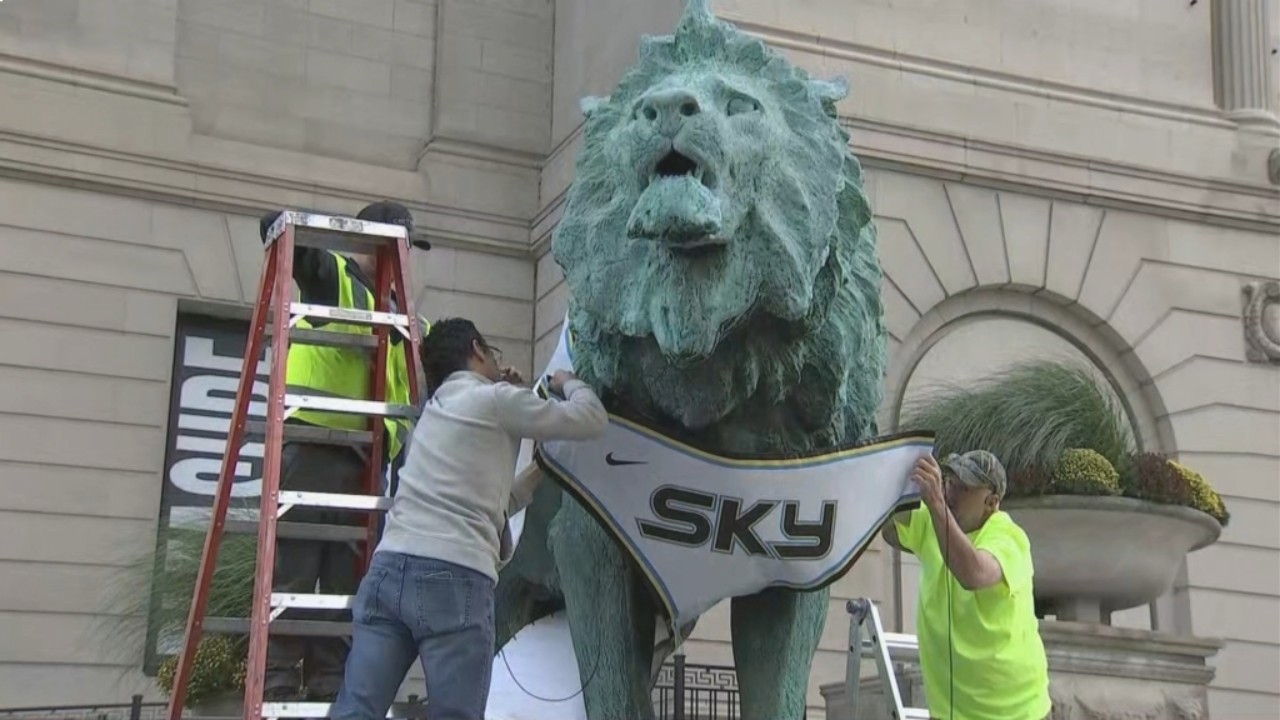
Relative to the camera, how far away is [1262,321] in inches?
645

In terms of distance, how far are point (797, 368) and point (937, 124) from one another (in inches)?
469

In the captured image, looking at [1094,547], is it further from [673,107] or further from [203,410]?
[203,410]

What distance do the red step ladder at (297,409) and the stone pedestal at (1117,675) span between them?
157 inches

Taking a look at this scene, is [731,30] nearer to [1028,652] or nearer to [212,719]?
[1028,652]

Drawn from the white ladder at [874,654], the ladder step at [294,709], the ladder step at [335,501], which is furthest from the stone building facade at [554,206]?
the ladder step at [294,709]

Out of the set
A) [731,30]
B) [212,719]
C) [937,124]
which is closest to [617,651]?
[731,30]

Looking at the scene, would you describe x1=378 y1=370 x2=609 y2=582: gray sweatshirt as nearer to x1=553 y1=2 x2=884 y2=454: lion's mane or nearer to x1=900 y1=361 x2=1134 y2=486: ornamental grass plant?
x1=553 y1=2 x2=884 y2=454: lion's mane

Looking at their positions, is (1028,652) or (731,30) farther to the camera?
(1028,652)

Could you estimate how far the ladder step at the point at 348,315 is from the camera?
5.36 m

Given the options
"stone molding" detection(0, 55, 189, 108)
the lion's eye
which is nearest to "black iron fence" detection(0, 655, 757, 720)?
"stone molding" detection(0, 55, 189, 108)

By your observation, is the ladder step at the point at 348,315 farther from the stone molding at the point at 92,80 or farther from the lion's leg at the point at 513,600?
the stone molding at the point at 92,80

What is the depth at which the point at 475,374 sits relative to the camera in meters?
4.71

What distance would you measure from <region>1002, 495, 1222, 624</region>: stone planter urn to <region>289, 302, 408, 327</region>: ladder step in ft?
17.2

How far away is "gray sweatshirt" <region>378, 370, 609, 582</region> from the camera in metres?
4.46
